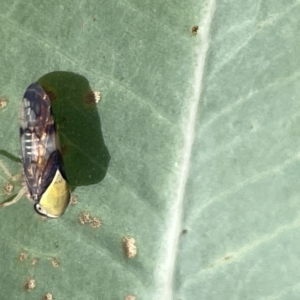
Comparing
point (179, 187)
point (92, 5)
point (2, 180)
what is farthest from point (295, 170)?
A: point (2, 180)

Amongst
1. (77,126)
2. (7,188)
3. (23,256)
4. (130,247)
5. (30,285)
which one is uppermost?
(77,126)

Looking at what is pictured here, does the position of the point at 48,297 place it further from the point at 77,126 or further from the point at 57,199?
the point at 77,126

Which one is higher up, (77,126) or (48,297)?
(77,126)

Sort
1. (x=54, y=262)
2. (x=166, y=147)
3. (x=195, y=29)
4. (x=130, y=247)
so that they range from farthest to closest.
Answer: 1. (x=54, y=262)
2. (x=130, y=247)
3. (x=166, y=147)
4. (x=195, y=29)

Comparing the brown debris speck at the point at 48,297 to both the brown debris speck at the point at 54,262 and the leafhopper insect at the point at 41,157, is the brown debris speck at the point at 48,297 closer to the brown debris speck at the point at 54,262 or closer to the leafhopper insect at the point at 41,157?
the brown debris speck at the point at 54,262

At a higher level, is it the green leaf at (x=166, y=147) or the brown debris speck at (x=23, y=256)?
the green leaf at (x=166, y=147)

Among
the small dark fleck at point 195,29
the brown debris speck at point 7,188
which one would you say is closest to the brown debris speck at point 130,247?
the brown debris speck at point 7,188

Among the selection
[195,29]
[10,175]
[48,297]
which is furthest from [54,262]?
[195,29]

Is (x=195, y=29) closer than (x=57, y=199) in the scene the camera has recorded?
Yes

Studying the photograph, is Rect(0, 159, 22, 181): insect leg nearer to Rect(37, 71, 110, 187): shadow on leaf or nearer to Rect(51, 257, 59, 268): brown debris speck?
Rect(37, 71, 110, 187): shadow on leaf
